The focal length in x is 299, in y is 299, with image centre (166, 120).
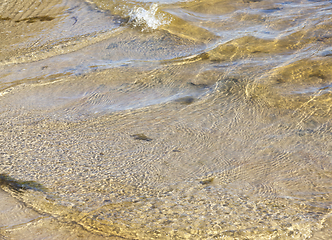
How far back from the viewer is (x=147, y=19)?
5336 millimetres

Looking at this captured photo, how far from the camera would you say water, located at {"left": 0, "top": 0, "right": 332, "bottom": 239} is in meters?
1.96

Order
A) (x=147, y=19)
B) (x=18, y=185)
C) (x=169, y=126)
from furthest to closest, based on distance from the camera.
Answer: (x=147, y=19), (x=169, y=126), (x=18, y=185)

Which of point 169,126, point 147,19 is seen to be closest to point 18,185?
point 169,126

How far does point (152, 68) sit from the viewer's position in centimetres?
404

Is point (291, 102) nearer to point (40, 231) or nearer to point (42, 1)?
point (40, 231)

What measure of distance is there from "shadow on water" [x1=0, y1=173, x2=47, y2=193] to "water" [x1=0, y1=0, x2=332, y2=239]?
0.05ft

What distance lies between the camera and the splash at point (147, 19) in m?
5.27

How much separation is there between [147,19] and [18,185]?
3.92m

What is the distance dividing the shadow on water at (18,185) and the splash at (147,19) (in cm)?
362

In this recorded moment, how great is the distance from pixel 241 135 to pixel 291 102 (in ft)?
2.74

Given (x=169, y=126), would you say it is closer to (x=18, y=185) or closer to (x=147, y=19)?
(x=18, y=185)

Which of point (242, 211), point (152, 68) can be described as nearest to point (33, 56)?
point (152, 68)

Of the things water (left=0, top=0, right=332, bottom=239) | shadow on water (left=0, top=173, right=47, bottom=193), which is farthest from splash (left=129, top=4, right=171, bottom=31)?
shadow on water (left=0, top=173, right=47, bottom=193)

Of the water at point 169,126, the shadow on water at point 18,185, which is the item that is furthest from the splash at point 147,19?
the shadow on water at point 18,185
